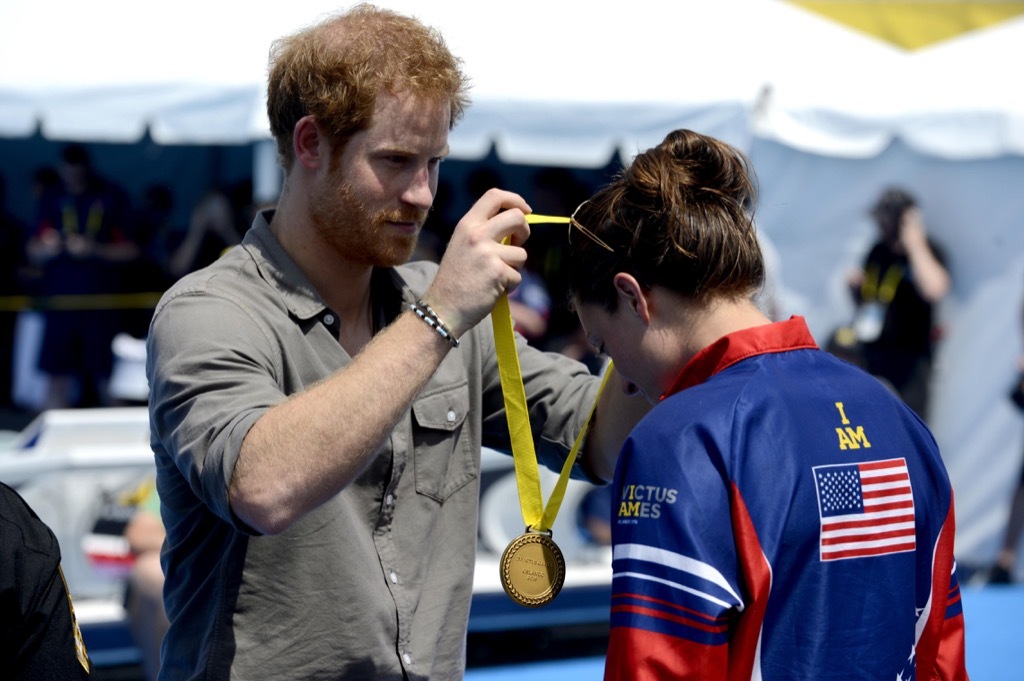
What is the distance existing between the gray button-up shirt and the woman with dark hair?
0.43 metres

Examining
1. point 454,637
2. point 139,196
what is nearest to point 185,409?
point 454,637

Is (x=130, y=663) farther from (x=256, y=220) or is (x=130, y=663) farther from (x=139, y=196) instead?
(x=139, y=196)

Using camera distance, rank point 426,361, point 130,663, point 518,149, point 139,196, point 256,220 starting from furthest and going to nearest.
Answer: point 139,196
point 518,149
point 130,663
point 256,220
point 426,361

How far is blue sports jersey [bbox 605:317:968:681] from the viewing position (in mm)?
1539

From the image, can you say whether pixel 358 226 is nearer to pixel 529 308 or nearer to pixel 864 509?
pixel 864 509

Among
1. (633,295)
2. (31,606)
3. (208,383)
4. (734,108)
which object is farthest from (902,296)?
(31,606)

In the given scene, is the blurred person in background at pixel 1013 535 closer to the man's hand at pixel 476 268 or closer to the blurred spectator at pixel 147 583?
the blurred spectator at pixel 147 583

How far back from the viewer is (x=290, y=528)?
6.15 feet

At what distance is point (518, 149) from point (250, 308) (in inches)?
191

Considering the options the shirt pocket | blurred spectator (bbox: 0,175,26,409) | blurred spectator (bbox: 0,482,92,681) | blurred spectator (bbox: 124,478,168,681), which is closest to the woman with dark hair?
the shirt pocket

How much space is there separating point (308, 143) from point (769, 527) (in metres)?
1.01

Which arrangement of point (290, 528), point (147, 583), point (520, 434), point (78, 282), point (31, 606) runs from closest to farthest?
point (31, 606), point (290, 528), point (520, 434), point (147, 583), point (78, 282)

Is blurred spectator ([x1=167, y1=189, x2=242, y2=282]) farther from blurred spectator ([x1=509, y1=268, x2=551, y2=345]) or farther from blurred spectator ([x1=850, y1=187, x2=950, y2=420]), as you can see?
blurred spectator ([x1=850, y1=187, x2=950, y2=420])

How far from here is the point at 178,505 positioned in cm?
193
